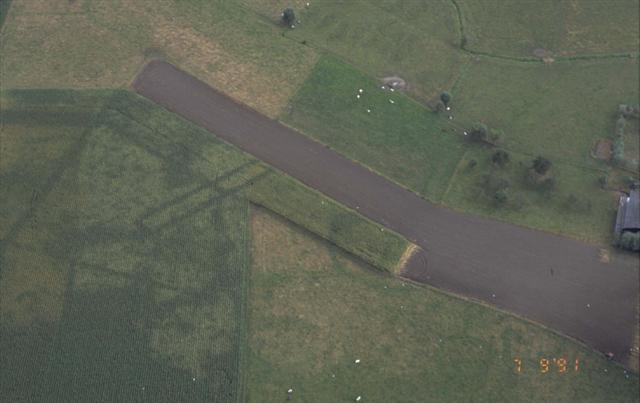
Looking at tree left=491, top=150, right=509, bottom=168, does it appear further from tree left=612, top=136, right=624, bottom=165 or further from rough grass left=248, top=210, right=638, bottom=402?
rough grass left=248, top=210, right=638, bottom=402

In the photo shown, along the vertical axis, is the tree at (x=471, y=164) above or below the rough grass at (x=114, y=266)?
above

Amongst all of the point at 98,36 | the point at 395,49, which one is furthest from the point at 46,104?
the point at 395,49

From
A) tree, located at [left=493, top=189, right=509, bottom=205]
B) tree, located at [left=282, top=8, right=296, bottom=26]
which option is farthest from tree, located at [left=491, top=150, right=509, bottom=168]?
tree, located at [left=282, top=8, right=296, bottom=26]

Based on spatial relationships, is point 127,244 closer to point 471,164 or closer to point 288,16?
point 288,16

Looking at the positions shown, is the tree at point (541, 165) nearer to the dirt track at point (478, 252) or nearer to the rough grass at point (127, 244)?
the dirt track at point (478, 252)
